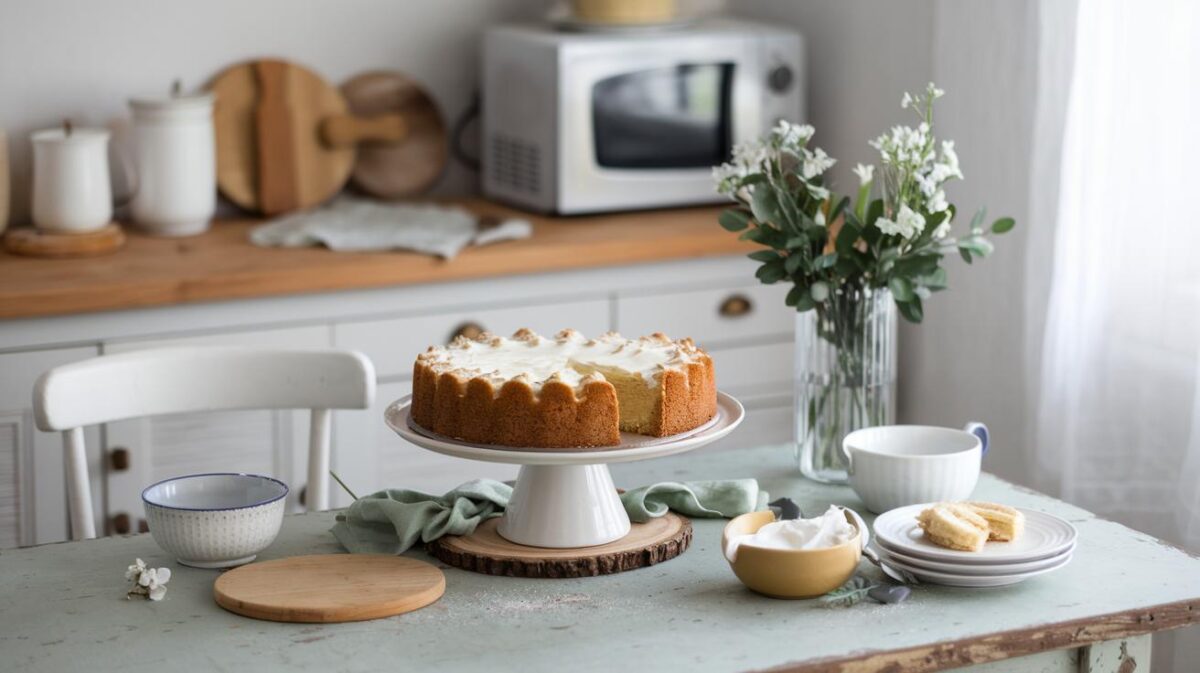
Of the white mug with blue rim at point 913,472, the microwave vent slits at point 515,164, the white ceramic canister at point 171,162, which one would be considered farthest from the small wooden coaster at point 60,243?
the white mug with blue rim at point 913,472

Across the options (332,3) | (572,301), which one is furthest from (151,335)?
(332,3)

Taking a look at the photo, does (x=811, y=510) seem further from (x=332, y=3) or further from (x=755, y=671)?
(x=332, y=3)

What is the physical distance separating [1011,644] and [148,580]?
77 cm

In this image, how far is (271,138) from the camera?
297cm

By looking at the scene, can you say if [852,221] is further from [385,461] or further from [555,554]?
[385,461]

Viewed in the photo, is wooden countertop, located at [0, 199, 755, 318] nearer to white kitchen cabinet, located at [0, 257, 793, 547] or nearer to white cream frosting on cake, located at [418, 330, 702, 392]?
white kitchen cabinet, located at [0, 257, 793, 547]

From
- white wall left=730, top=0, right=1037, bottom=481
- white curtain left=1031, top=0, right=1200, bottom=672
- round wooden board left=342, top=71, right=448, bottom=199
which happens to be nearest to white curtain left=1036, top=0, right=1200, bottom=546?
white curtain left=1031, top=0, right=1200, bottom=672

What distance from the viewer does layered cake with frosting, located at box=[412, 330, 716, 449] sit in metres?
1.36

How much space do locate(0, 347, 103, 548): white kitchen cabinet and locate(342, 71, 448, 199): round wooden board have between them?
90cm

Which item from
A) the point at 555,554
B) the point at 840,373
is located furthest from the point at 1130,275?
the point at 555,554

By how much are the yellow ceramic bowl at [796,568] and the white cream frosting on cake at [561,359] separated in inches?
7.7

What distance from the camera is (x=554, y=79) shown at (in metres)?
2.78

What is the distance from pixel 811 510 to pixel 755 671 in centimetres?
44

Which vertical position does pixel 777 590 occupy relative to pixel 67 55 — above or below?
below
